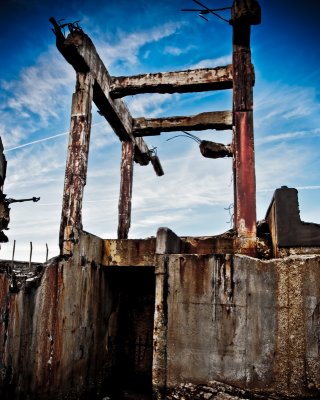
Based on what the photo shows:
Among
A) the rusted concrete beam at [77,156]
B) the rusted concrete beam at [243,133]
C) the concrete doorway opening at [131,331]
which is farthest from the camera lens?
the concrete doorway opening at [131,331]

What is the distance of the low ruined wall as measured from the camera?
4.15 metres

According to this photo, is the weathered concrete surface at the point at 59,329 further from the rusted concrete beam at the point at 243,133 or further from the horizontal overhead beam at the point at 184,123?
the horizontal overhead beam at the point at 184,123

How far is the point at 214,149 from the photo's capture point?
831 cm

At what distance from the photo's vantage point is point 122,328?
23.6 ft

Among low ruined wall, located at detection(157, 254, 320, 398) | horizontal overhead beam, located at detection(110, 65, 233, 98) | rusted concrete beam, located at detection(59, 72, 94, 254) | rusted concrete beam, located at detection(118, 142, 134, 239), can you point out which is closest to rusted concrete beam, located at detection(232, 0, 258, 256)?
horizontal overhead beam, located at detection(110, 65, 233, 98)

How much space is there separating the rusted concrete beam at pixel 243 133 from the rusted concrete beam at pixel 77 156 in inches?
105

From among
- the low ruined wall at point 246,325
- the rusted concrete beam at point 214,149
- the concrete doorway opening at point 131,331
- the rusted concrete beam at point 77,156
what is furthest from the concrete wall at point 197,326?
the rusted concrete beam at point 214,149

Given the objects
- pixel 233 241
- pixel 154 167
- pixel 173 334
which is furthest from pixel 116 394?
pixel 154 167

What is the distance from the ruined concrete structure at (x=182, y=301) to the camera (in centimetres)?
414

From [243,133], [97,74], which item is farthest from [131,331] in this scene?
[97,74]

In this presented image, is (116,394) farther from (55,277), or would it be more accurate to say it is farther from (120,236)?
(120,236)

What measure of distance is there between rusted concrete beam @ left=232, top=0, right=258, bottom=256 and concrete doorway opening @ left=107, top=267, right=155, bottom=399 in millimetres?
1962

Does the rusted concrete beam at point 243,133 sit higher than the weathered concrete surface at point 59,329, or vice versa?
the rusted concrete beam at point 243,133

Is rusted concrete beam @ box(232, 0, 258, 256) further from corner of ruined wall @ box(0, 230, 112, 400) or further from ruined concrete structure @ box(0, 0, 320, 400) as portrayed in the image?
corner of ruined wall @ box(0, 230, 112, 400)
